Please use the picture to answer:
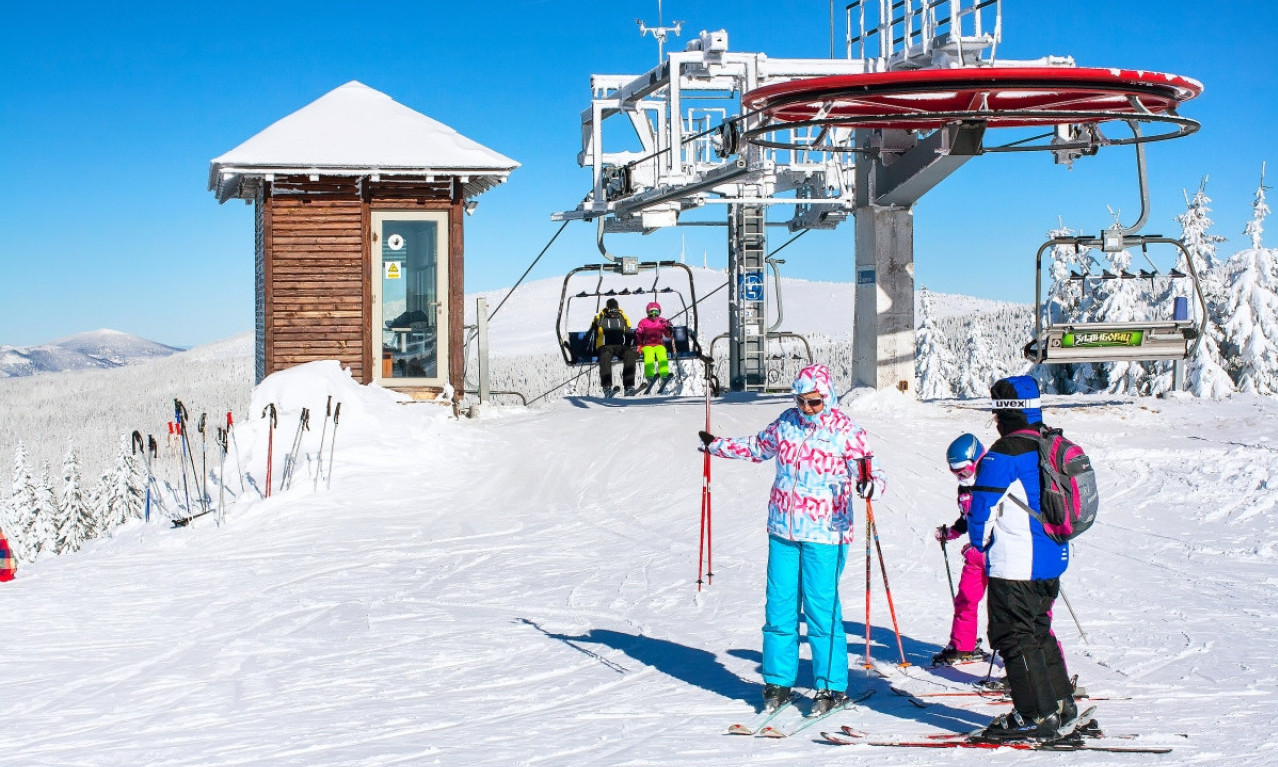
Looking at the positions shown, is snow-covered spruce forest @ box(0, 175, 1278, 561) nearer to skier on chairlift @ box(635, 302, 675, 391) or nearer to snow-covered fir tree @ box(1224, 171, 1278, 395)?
snow-covered fir tree @ box(1224, 171, 1278, 395)

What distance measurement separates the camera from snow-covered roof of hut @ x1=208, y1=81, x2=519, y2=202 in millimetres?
19422

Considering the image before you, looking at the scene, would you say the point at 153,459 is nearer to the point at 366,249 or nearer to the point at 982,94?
the point at 366,249

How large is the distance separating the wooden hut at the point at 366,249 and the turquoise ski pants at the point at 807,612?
13.5 meters

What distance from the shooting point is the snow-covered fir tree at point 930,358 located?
50.4 metres

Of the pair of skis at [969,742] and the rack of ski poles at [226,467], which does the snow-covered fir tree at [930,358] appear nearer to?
the rack of ski poles at [226,467]

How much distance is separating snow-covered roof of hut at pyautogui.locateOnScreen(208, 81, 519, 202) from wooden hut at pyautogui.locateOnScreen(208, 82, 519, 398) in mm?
23

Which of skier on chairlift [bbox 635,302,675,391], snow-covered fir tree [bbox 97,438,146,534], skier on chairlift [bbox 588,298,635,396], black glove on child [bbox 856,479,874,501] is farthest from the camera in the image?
snow-covered fir tree [bbox 97,438,146,534]

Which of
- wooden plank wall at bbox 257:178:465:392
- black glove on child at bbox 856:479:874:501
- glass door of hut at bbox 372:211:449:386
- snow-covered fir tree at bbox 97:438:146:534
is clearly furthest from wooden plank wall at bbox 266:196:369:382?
snow-covered fir tree at bbox 97:438:146:534

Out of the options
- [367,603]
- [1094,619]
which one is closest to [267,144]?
[367,603]

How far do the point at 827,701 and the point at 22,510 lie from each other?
6384 centimetres

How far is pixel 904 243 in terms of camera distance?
1898 centimetres

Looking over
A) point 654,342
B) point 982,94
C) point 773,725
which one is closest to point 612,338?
point 654,342

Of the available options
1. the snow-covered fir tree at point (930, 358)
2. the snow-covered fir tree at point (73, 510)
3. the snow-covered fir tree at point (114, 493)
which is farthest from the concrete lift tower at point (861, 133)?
the snow-covered fir tree at point (73, 510)

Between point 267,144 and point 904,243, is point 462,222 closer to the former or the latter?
point 267,144
